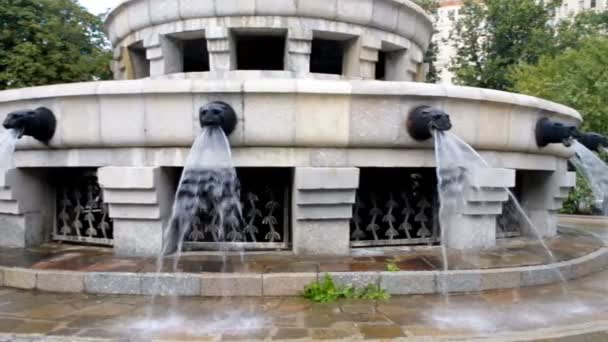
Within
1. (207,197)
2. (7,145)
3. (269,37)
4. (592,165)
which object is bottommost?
(207,197)

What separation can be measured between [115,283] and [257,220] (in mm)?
2332

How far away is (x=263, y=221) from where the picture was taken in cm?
675

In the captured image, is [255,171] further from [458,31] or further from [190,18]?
[458,31]

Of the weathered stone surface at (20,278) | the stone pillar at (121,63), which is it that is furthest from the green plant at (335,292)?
the stone pillar at (121,63)

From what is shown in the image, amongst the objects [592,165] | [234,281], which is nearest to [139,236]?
[234,281]

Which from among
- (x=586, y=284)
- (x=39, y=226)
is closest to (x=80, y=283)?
(x=39, y=226)

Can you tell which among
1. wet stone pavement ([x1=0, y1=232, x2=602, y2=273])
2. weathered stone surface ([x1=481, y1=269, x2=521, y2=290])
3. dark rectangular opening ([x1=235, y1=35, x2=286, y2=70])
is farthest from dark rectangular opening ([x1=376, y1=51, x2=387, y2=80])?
weathered stone surface ([x1=481, y1=269, x2=521, y2=290])

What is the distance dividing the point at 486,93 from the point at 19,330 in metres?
6.31

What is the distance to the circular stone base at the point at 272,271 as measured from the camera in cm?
533

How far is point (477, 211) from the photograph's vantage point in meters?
6.89

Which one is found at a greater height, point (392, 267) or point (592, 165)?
point (592, 165)

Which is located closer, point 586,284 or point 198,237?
point 586,284

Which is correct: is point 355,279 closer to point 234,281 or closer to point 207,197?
point 234,281

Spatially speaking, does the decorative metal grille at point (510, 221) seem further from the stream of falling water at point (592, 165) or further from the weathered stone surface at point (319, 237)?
the weathered stone surface at point (319, 237)
